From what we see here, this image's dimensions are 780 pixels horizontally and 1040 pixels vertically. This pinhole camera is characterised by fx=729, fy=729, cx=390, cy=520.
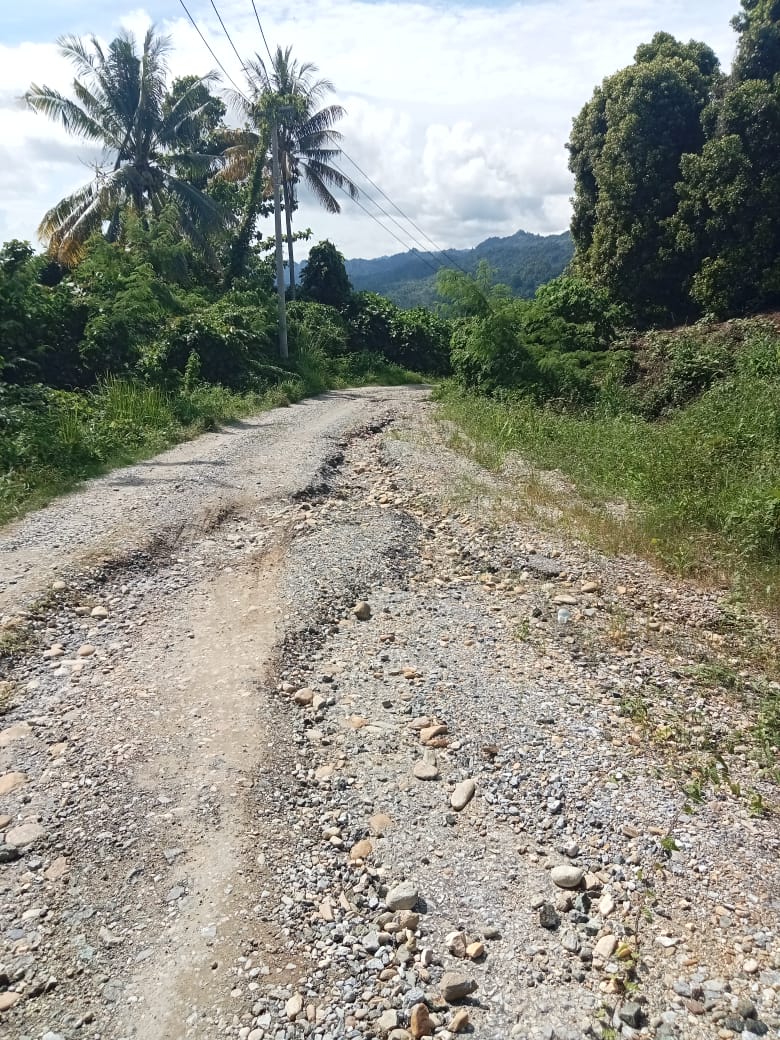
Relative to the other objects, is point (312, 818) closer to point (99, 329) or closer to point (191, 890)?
point (191, 890)

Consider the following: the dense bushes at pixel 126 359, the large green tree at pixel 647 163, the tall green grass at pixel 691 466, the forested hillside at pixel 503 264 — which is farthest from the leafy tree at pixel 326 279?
the tall green grass at pixel 691 466

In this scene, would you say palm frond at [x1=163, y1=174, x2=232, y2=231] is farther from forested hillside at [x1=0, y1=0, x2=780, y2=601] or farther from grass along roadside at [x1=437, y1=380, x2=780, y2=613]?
grass along roadside at [x1=437, y1=380, x2=780, y2=613]

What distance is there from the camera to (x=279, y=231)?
19.0 meters

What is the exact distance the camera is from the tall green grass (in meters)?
6.09

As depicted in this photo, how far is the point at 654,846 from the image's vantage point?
3.05m

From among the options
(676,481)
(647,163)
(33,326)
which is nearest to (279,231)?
(33,326)

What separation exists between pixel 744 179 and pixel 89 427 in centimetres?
1272

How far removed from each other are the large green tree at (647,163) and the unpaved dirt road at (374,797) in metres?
11.8

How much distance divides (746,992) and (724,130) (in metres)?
15.9

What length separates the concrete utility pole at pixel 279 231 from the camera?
706 inches

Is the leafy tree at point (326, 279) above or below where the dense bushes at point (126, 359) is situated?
above

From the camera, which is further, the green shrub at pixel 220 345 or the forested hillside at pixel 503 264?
the forested hillside at pixel 503 264

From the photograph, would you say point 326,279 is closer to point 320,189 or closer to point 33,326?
point 320,189

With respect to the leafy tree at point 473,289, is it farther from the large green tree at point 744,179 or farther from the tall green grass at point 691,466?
the large green tree at point 744,179
